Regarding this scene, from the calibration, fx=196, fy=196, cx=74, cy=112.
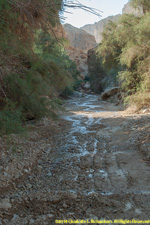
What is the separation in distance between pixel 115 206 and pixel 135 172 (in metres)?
1.04

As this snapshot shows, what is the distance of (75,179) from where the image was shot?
3.17 metres

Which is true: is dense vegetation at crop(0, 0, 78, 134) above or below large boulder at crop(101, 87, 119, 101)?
above

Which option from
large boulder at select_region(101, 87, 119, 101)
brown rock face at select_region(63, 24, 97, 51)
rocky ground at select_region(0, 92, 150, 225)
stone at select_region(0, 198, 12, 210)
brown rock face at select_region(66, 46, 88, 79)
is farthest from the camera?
brown rock face at select_region(63, 24, 97, 51)

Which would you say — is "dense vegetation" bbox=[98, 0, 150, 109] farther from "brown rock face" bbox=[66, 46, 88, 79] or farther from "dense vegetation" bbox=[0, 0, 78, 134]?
"brown rock face" bbox=[66, 46, 88, 79]

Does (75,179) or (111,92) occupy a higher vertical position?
(75,179)

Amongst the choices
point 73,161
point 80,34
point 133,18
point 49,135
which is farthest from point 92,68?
point 80,34

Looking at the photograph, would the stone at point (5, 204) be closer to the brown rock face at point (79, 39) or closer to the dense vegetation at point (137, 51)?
the dense vegetation at point (137, 51)

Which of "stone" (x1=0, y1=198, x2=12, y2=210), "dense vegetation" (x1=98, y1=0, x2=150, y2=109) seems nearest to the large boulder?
"dense vegetation" (x1=98, y1=0, x2=150, y2=109)

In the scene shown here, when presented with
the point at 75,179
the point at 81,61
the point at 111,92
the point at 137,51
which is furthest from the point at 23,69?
the point at 81,61

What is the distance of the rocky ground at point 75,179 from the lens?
2264mm

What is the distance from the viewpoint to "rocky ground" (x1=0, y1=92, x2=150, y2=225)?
7.43 feet

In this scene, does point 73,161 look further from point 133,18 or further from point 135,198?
point 133,18

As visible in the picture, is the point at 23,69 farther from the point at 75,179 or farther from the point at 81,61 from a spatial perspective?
the point at 81,61

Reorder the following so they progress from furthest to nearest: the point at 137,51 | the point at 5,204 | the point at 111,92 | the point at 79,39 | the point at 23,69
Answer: the point at 79,39 → the point at 111,92 → the point at 137,51 → the point at 23,69 → the point at 5,204
